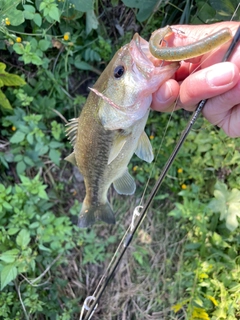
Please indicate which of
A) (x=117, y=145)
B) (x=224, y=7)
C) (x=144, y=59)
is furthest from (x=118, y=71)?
(x=224, y=7)

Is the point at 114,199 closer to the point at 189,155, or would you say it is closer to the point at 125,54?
the point at 189,155

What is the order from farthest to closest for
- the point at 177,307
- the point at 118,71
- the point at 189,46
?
1. the point at 177,307
2. the point at 118,71
3. the point at 189,46

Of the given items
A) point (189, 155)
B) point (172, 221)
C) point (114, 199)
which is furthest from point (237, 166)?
point (114, 199)

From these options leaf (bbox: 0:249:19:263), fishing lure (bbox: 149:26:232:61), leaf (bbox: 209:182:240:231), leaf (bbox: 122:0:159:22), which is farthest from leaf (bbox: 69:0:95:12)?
leaf (bbox: 0:249:19:263)

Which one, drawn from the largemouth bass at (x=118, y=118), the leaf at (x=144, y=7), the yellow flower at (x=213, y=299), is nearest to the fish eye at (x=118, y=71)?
the largemouth bass at (x=118, y=118)

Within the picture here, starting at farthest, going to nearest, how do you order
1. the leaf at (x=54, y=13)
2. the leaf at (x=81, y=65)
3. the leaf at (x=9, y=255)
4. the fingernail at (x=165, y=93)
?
1. the leaf at (x=81, y=65)
2. the leaf at (x=9, y=255)
3. the leaf at (x=54, y=13)
4. the fingernail at (x=165, y=93)

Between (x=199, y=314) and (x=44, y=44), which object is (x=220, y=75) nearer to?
(x=44, y=44)

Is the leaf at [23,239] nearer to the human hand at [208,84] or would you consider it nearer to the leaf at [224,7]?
the human hand at [208,84]

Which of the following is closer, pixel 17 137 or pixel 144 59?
pixel 144 59
